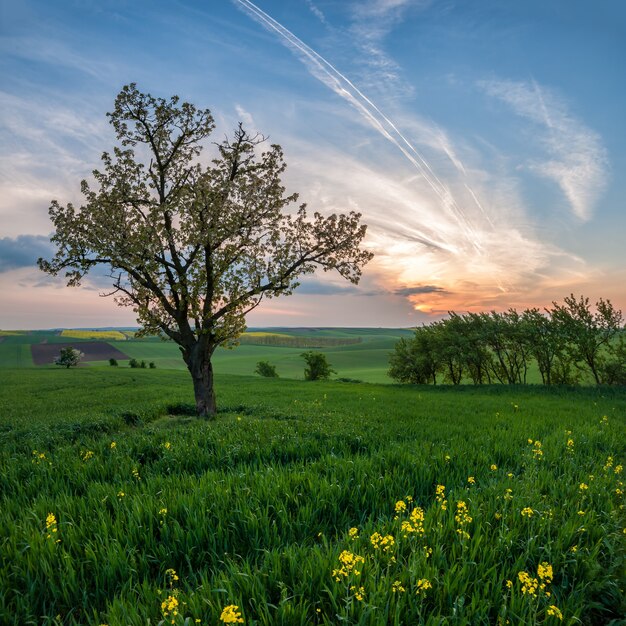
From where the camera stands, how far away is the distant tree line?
34.0m

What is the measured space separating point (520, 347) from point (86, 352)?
10842 cm

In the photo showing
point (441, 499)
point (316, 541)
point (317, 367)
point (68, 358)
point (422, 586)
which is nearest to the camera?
point (422, 586)

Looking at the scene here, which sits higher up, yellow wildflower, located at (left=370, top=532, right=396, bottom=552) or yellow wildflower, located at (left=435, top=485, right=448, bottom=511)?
yellow wildflower, located at (left=370, top=532, right=396, bottom=552)

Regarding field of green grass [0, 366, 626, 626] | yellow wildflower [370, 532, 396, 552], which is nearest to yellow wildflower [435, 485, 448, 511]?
field of green grass [0, 366, 626, 626]

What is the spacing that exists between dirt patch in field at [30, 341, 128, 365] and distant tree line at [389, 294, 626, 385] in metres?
83.2

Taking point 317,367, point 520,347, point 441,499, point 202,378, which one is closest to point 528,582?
point 441,499

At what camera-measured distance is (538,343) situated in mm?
37500

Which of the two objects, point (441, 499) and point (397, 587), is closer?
point (397, 587)

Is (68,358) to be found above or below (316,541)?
below

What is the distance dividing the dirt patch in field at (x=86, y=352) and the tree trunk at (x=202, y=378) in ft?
285

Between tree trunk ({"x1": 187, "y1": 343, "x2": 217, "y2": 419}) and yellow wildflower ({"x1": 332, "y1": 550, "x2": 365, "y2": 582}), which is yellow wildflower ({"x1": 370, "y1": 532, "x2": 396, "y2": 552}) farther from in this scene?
tree trunk ({"x1": 187, "y1": 343, "x2": 217, "y2": 419})

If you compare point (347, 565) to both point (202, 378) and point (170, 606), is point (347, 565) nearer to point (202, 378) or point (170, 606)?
point (170, 606)

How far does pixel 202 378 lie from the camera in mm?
17516

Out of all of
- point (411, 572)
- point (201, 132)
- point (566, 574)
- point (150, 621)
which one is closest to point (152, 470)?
point (150, 621)
